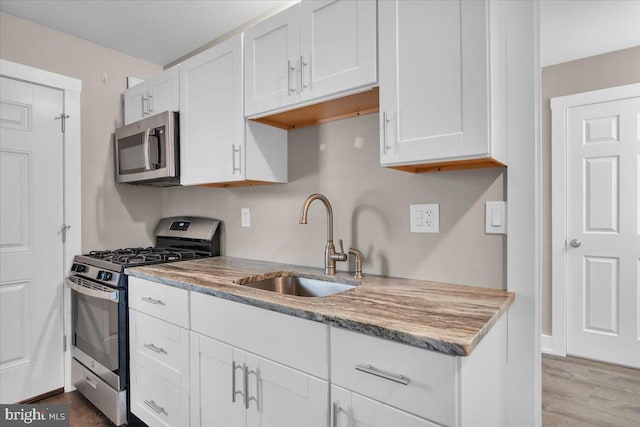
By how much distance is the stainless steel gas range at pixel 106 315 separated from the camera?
73.9 inches

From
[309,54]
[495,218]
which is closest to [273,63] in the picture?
[309,54]

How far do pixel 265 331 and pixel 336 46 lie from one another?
1143 millimetres

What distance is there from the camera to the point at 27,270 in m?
2.16

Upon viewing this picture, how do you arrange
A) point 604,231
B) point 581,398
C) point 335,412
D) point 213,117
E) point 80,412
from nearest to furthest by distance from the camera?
point 335,412 → point 213,117 → point 80,412 → point 581,398 → point 604,231

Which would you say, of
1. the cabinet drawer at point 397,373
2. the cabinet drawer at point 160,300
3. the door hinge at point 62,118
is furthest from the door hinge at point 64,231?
the cabinet drawer at point 397,373

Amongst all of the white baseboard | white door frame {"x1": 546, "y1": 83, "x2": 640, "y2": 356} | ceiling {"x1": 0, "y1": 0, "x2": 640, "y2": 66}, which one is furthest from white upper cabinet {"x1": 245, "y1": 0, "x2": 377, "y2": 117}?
the white baseboard

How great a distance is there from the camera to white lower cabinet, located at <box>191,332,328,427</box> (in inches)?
43.6

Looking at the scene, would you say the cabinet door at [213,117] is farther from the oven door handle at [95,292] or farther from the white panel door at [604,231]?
the white panel door at [604,231]

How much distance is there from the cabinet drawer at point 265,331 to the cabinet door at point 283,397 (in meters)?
0.03

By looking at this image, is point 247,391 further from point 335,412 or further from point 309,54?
point 309,54

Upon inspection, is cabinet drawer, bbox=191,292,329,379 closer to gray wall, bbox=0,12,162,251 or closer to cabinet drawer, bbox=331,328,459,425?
cabinet drawer, bbox=331,328,459,425

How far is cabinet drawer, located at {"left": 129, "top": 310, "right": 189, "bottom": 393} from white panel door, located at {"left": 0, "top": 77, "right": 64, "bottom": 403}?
2.69 feet

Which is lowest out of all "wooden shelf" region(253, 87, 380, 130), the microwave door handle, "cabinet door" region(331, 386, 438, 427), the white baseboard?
the white baseboard

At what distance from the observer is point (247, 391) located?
129cm
